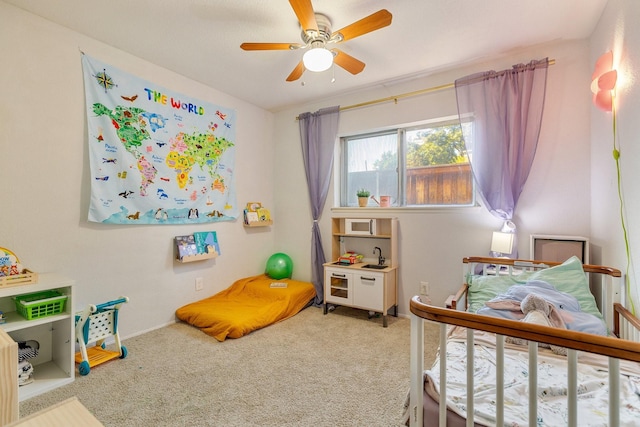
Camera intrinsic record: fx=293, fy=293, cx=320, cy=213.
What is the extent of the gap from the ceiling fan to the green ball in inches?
85.7

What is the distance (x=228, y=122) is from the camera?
133 inches

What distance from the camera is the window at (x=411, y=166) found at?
9.54 feet

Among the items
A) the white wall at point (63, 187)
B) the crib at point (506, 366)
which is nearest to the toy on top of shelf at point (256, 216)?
the white wall at point (63, 187)

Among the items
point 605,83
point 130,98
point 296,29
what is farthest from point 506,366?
point 130,98

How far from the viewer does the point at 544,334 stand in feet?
2.80

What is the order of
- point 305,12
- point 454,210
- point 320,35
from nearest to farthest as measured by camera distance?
point 305,12
point 320,35
point 454,210

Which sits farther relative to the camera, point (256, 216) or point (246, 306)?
point (256, 216)

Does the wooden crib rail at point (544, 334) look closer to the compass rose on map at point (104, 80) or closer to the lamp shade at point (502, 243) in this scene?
the lamp shade at point (502, 243)

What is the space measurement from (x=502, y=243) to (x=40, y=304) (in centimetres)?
328

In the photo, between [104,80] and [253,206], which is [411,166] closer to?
[253,206]

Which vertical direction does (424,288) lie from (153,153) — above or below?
below

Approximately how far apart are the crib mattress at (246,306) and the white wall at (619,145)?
2.57 metres

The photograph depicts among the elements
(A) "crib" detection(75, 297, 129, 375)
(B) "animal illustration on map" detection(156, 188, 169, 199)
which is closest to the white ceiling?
(B) "animal illustration on map" detection(156, 188, 169, 199)

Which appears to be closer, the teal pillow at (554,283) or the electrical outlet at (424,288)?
the teal pillow at (554,283)
